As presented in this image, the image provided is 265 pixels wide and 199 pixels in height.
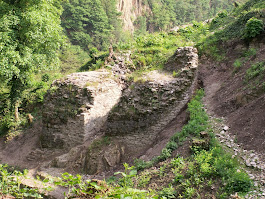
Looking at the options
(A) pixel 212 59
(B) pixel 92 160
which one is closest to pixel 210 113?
(A) pixel 212 59

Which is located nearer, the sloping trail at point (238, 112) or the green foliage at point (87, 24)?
the sloping trail at point (238, 112)

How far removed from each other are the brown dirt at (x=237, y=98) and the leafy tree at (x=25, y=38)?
29.8ft

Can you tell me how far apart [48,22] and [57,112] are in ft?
17.1

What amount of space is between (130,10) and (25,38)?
135ft


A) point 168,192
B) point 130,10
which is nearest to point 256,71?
point 168,192

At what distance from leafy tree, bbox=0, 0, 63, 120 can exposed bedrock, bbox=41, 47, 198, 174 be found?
2044 mm

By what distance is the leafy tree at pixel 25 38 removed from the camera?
36.5 feet

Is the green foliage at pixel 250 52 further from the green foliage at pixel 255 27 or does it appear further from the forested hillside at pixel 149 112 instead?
the green foliage at pixel 255 27

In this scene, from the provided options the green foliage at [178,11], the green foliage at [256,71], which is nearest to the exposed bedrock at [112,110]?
the green foliage at [256,71]

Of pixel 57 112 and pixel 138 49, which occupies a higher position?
pixel 138 49

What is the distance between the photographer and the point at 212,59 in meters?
12.1

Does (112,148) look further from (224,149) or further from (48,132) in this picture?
(224,149)

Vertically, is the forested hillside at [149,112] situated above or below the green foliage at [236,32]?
below

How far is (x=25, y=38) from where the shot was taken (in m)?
12.6
